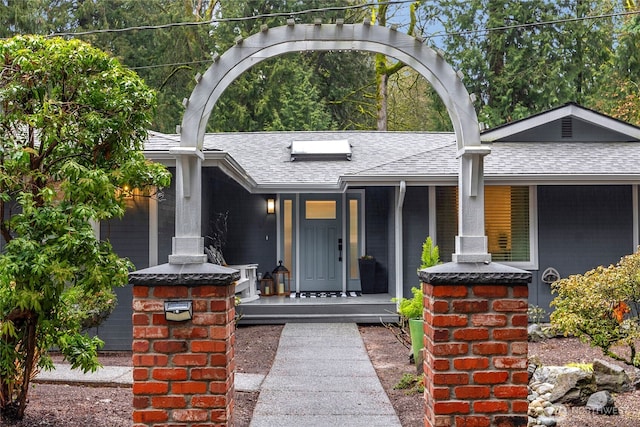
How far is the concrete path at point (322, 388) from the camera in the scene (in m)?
5.14

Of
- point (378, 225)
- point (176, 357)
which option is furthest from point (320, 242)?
point (176, 357)

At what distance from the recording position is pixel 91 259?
15.5 ft

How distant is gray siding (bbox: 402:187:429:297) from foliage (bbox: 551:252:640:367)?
508cm

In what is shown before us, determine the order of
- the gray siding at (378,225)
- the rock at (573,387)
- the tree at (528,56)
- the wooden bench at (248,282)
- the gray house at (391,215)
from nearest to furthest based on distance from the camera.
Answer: the rock at (573,387), the gray house at (391,215), the wooden bench at (248,282), the gray siding at (378,225), the tree at (528,56)

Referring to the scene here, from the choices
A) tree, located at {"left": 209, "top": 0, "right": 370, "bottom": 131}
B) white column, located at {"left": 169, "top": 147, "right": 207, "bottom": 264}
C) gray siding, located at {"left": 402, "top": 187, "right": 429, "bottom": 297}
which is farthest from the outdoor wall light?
tree, located at {"left": 209, "top": 0, "right": 370, "bottom": 131}

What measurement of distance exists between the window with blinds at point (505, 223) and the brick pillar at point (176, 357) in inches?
287

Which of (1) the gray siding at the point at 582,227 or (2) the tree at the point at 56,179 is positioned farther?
(1) the gray siding at the point at 582,227

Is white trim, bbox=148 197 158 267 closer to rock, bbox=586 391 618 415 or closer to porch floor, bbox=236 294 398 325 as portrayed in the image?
porch floor, bbox=236 294 398 325

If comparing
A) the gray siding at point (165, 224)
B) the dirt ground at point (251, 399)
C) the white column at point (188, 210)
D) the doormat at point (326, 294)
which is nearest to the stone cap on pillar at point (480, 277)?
the white column at point (188, 210)

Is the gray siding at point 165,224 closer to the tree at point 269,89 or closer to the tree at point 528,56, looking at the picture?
the tree at point 269,89

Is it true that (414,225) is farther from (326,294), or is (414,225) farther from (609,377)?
(609,377)

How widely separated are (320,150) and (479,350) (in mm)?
10404

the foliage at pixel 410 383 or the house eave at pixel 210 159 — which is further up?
the house eave at pixel 210 159

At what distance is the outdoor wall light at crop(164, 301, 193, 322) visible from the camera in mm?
3572
